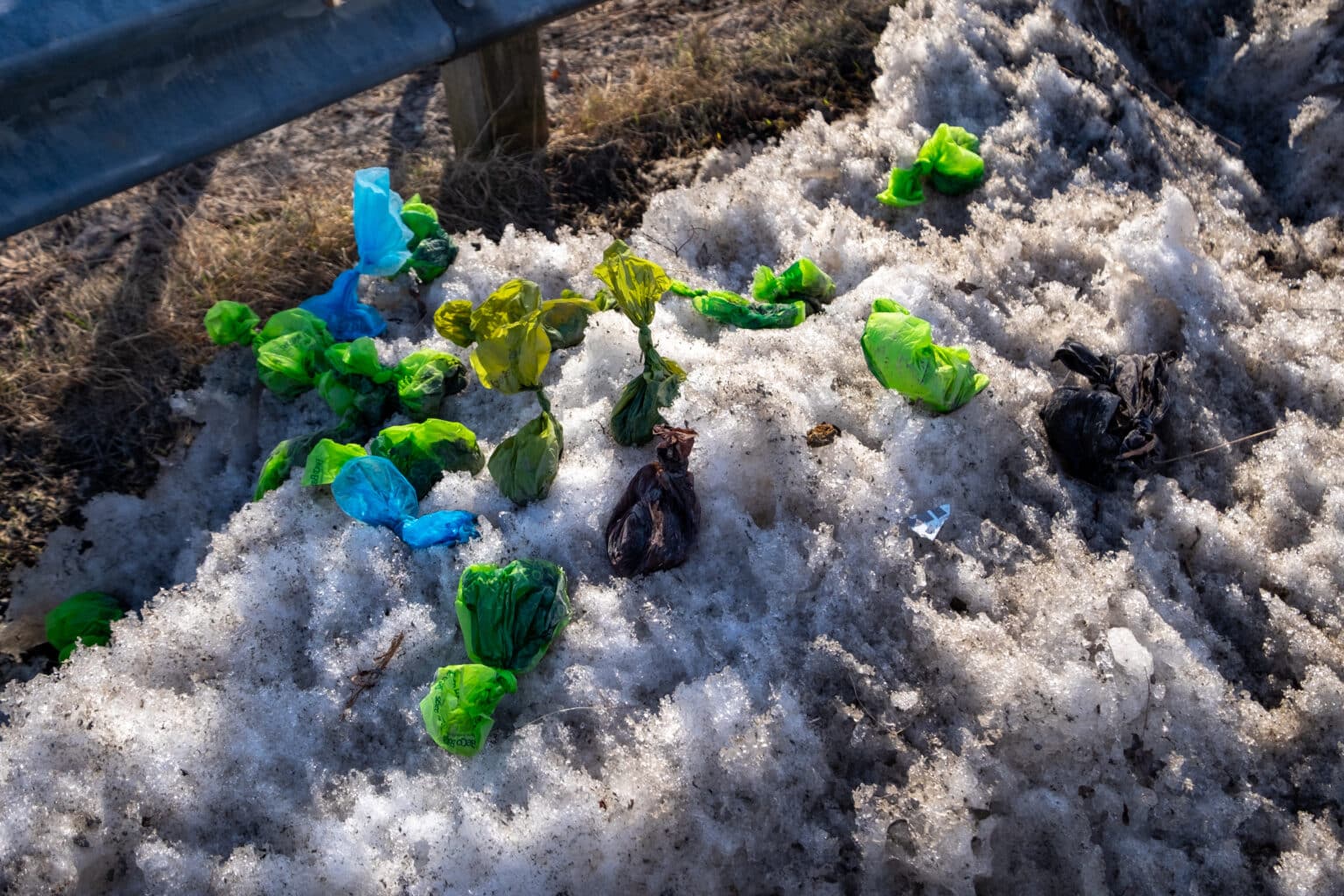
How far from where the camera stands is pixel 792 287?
273 centimetres

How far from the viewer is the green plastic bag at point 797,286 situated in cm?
272

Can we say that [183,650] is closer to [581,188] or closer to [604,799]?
[604,799]

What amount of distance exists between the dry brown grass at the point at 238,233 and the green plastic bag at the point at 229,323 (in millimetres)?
135

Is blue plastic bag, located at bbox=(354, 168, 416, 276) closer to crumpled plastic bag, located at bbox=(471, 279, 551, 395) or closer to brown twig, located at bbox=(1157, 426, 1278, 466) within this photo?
crumpled plastic bag, located at bbox=(471, 279, 551, 395)

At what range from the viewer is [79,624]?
7.65 feet

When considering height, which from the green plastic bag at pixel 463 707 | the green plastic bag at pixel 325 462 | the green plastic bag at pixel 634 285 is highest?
the green plastic bag at pixel 634 285

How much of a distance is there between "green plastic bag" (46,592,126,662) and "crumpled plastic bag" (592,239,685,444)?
1289mm

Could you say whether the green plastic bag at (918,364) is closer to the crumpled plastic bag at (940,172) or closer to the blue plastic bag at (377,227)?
the crumpled plastic bag at (940,172)

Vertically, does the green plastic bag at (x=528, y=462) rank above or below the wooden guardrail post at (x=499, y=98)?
below

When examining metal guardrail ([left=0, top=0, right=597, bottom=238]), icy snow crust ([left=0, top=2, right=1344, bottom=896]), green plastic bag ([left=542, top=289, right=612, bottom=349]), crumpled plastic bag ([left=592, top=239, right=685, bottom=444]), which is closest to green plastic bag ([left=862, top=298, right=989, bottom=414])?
icy snow crust ([left=0, top=2, right=1344, bottom=896])

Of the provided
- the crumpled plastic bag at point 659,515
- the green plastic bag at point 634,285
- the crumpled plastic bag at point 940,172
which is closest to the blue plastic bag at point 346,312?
the green plastic bag at point 634,285

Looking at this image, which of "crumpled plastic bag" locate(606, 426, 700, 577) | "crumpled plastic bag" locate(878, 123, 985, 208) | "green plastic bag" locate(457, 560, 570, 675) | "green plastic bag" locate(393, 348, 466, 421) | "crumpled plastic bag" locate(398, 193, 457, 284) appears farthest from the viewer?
"crumpled plastic bag" locate(878, 123, 985, 208)

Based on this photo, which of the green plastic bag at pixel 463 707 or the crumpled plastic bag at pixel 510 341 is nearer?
the green plastic bag at pixel 463 707

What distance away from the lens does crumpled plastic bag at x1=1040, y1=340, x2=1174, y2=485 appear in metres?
2.32
